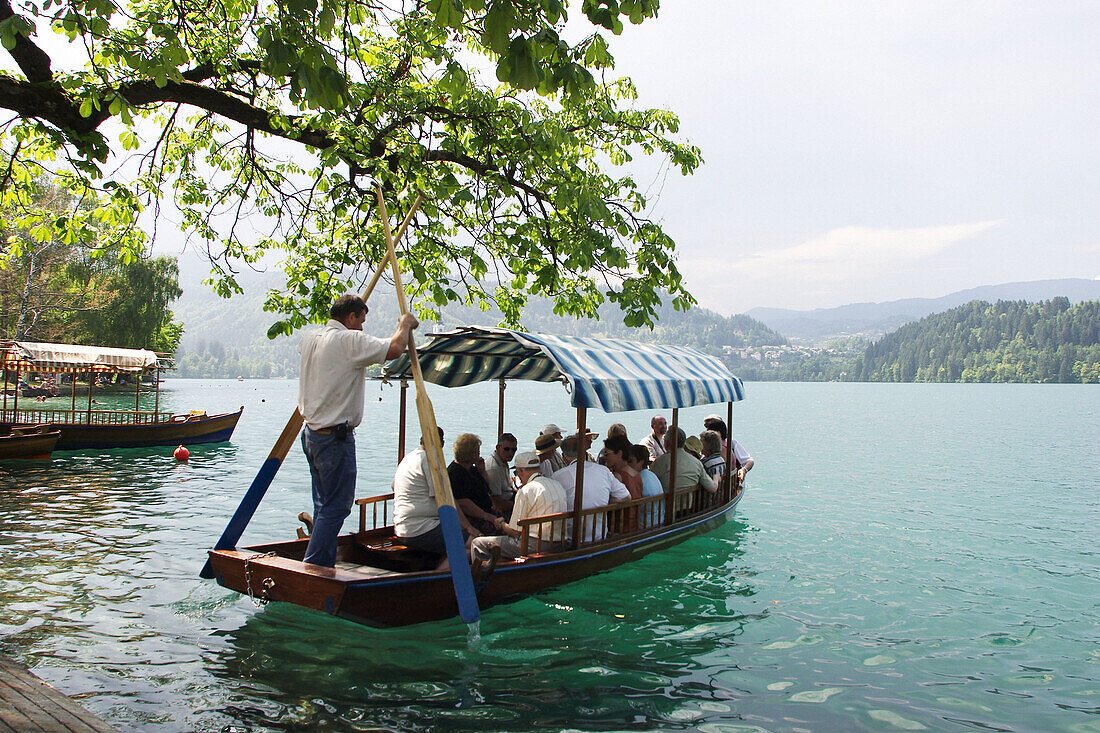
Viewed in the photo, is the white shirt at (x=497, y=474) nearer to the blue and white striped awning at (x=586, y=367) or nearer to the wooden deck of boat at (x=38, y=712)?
the blue and white striped awning at (x=586, y=367)

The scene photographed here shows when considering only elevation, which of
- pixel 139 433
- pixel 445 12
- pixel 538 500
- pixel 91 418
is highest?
pixel 445 12

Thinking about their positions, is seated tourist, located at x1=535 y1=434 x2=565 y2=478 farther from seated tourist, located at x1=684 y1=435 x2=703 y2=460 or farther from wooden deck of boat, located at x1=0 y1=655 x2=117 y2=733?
wooden deck of boat, located at x1=0 y1=655 x2=117 y2=733

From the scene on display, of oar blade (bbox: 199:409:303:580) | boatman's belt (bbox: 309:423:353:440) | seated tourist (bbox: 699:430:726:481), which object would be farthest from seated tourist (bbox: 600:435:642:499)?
boatman's belt (bbox: 309:423:353:440)

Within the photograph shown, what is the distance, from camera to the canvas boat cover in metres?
23.2

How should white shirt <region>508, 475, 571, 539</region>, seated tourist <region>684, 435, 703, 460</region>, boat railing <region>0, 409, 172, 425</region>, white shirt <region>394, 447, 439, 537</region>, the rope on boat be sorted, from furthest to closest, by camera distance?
1. boat railing <region>0, 409, 172, 425</region>
2. seated tourist <region>684, 435, 703, 460</region>
3. white shirt <region>508, 475, 571, 539</region>
4. white shirt <region>394, 447, 439, 537</region>
5. the rope on boat

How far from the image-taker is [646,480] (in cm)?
1103

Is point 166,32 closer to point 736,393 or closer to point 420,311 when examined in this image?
point 420,311

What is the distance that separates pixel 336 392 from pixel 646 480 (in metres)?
5.46

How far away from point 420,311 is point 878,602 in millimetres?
7711

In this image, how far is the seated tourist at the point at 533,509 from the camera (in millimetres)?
8688

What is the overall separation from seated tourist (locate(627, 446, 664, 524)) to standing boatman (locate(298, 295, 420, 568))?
4.76 metres

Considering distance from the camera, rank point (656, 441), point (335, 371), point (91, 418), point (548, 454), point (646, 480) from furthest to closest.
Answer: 1. point (91, 418)
2. point (656, 441)
3. point (646, 480)
4. point (548, 454)
5. point (335, 371)

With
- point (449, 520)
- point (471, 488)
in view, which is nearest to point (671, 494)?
point (471, 488)

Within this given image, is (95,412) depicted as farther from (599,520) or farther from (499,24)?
(499,24)
